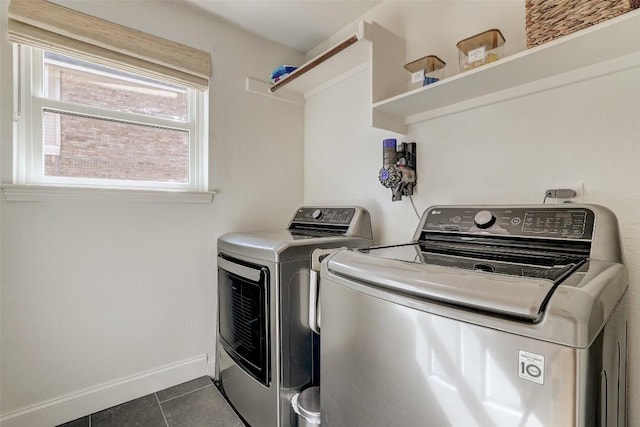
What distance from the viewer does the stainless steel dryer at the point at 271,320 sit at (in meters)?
1.29

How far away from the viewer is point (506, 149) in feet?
4.03

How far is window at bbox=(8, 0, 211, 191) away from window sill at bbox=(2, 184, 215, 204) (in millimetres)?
87

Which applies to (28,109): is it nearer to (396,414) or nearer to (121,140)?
(121,140)

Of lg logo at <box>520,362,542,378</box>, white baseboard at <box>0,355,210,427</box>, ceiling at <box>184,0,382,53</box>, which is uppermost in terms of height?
ceiling at <box>184,0,382,53</box>

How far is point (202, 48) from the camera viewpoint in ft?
6.13

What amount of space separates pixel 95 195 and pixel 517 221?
1879mm

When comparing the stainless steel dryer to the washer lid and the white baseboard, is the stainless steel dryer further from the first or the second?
the washer lid

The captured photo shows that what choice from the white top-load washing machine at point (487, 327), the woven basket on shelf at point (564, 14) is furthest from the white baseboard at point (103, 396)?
the woven basket on shelf at point (564, 14)

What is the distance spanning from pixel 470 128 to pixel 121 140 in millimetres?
1810

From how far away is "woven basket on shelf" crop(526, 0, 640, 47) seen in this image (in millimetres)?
798

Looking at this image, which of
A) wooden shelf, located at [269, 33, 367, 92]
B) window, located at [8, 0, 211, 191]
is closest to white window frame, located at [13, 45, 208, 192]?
window, located at [8, 0, 211, 191]

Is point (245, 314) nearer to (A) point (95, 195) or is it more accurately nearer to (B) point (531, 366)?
(A) point (95, 195)

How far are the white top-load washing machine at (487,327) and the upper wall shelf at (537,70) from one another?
47 cm

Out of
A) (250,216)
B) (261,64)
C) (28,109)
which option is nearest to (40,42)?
(28,109)
